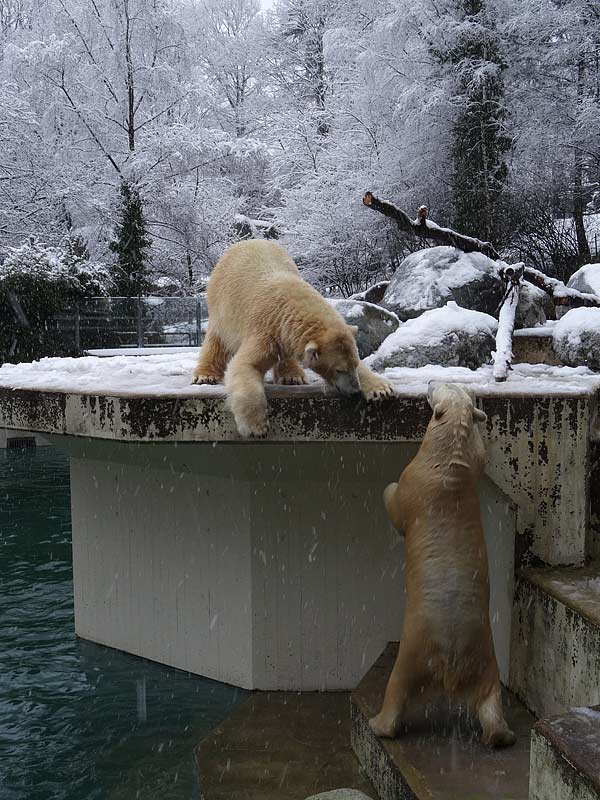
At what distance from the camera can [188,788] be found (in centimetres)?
399

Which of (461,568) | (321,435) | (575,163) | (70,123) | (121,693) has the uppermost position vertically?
(70,123)

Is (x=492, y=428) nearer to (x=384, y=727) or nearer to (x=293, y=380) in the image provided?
(x=293, y=380)

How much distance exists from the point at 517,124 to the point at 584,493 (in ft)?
48.9

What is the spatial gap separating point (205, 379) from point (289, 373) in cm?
45

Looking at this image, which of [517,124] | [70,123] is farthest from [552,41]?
[70,123]

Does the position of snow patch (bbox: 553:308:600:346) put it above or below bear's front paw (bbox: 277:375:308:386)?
above

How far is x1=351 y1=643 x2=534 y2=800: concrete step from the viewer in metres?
2.96

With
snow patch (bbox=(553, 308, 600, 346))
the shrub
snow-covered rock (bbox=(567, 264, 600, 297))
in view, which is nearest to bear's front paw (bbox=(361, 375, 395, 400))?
snow patch (bbox=(553, 308, 600, 346))

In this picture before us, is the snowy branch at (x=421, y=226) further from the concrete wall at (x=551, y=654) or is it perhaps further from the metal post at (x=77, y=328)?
the metal post at (x=77, y=328)

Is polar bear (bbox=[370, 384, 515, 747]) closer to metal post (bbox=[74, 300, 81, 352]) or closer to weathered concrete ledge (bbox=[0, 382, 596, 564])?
weathered concrete ledge (bbox=[0, 382, 596, 564])

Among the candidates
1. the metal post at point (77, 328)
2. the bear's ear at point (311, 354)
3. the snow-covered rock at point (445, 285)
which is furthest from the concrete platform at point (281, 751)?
the metal post at point (77, 328)

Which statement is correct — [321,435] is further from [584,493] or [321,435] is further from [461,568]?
[584,493]

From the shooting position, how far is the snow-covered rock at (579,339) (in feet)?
18.1

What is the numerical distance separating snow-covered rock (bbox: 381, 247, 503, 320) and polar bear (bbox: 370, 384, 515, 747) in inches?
193
